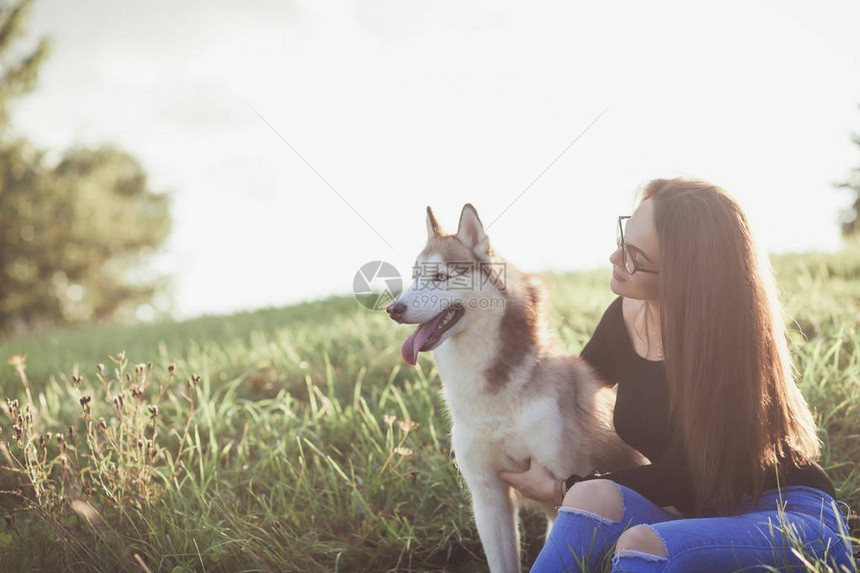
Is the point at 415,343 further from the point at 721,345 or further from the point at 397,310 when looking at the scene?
the point at 721,345

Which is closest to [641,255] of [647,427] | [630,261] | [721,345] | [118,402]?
[630,261]

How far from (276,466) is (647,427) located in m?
2.18

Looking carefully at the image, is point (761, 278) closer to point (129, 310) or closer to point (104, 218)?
point (104, 218)

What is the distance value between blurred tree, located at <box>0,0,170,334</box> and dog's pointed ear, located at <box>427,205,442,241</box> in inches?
652

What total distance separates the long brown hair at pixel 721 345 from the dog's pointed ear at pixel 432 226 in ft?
3.61

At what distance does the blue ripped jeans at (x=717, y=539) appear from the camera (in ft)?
6.61

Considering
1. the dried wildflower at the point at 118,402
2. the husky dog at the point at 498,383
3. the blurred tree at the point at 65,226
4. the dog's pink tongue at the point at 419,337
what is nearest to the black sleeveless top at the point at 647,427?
the husky dog at the point at 498,383

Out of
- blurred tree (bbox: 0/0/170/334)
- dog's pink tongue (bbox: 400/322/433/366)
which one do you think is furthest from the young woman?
blurred tree (bbox: 0/0/170/334)

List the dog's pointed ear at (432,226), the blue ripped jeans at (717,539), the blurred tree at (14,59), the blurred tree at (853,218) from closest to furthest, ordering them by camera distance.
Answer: the blue ripped jeans at (717,539) → the dog's pointed ear at (432,226) → the blurred tree at (853,218) → the blurred tree at (14,59)

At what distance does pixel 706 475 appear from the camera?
2.26 meters

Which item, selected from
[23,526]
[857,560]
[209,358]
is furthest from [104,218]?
[857,560]

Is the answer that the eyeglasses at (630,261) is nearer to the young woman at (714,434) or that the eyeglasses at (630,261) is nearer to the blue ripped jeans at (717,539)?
the young woman at (714,434)

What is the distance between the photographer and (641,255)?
245 cm

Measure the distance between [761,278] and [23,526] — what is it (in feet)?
12.4
